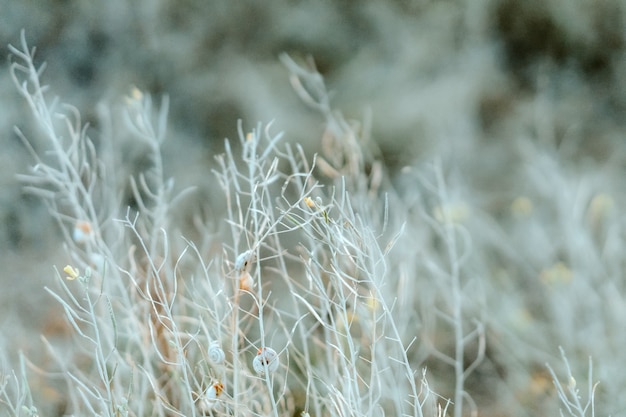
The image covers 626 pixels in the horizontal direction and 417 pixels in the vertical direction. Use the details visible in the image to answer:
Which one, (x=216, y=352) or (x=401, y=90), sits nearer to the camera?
(x=216, y=352)

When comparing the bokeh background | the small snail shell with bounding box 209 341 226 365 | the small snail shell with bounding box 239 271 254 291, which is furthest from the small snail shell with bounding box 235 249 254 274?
the bokeh background

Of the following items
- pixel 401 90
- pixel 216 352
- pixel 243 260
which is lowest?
pixel 401 90

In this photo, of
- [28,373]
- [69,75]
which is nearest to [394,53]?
[69,75]

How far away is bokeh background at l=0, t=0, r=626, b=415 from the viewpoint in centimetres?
314

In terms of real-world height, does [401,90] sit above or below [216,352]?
below

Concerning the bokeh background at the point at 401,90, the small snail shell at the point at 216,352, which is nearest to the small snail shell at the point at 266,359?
the small snail shell at the point at 216,352

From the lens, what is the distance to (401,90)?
366 cm

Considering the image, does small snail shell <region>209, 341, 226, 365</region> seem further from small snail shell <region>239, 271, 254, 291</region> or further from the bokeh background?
the bokeh background

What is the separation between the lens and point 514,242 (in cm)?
320

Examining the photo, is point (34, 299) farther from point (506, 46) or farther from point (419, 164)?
point (506, 46)

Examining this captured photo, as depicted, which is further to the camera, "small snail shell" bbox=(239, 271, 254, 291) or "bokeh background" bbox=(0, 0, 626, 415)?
"bokeh background" bbox=(0, 0, 626, 415)

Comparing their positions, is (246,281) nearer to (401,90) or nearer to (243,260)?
(243,260)

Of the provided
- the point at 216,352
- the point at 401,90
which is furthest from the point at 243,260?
the point at 401,90

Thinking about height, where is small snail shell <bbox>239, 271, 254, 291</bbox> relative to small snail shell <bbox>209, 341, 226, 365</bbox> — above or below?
above
